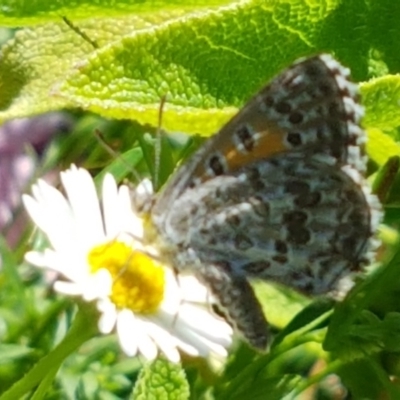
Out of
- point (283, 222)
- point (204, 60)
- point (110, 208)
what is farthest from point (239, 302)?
point (204, 60)

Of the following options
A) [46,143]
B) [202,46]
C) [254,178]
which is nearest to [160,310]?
[254,178]

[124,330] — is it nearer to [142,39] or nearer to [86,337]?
[86,337]

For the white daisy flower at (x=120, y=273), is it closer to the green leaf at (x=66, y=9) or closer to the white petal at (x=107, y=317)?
the white petal at (x=107, y=317)

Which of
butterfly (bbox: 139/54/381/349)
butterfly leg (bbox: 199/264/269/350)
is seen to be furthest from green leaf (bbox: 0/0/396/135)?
butterfly leg (bbox: 199/264/269/350)

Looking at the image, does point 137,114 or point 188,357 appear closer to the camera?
point 137,114

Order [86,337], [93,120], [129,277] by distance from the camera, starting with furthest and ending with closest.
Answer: [93,120] → [129,277] → [86,337]

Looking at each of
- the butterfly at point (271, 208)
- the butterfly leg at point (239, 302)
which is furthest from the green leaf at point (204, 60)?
the butterfly leg at point (239, 302)

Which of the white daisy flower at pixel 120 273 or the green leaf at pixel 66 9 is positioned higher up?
the green leaf at pixel 66 9
